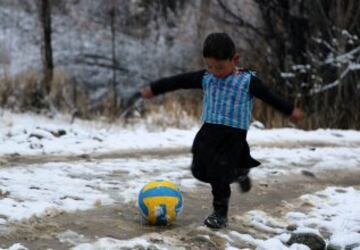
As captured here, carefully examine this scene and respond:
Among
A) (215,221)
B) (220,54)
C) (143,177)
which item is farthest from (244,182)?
(143,177)

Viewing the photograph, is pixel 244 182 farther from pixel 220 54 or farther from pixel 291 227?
pixel 220 54

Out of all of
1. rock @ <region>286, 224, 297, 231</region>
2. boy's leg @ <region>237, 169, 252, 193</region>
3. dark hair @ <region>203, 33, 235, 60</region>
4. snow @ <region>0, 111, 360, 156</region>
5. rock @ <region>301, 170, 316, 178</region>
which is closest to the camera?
dark hair @ <region>203, 33, 235, 60</region>

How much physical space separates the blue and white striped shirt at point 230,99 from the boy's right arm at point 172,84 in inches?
4.6

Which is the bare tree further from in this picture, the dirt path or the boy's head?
the boy's head

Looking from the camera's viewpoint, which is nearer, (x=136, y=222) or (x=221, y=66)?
(x=221, y=66)

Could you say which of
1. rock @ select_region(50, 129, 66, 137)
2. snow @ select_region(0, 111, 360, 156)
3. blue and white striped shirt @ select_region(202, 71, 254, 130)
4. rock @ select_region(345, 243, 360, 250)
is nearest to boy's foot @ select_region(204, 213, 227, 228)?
blue and white striped shirt @ select_region(202, 71, 254, 130)

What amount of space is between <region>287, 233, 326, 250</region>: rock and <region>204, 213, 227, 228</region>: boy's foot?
53cm

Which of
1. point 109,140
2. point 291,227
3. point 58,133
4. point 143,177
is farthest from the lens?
point 58,133

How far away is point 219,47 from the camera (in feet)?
15.7

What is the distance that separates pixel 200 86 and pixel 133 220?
111 cm

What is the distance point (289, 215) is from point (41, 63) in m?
13.4

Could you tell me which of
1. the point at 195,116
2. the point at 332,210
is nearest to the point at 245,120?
the point at 332,210

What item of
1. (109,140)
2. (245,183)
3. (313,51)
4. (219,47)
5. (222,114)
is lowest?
(245,183)

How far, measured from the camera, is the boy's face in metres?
4.87
